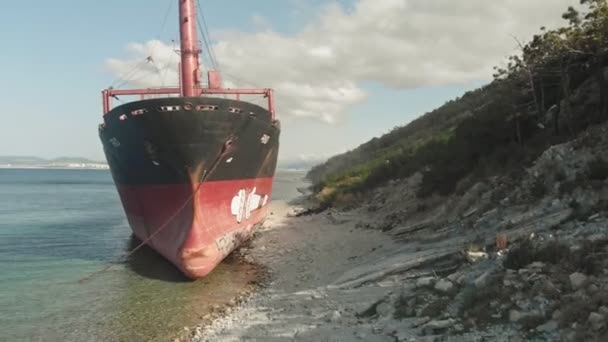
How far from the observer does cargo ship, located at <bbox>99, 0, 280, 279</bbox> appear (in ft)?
50.5

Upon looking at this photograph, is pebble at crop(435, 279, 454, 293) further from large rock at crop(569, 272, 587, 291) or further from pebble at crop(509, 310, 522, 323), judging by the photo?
large rock at crop(569, 272, 587, 291)

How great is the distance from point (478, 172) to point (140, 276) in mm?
11444

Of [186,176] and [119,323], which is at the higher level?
[186,176]

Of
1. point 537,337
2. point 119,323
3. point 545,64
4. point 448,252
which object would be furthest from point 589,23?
point 119,323

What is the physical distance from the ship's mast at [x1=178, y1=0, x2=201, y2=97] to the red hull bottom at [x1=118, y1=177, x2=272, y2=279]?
17.1 ft

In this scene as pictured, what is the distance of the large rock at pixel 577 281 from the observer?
6012 millimetres

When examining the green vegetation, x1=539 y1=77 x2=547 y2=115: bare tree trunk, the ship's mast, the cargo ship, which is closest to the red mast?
the ship's mast

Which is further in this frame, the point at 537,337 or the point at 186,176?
the point at 186,176

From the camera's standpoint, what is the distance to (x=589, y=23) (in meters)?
14.8

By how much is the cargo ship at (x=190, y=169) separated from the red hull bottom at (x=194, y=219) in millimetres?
31

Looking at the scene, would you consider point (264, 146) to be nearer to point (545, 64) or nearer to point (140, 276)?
point (140, 276)

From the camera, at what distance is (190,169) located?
50.7ft

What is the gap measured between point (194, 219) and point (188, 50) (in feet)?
29.0

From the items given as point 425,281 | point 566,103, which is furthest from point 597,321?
point 566,103
